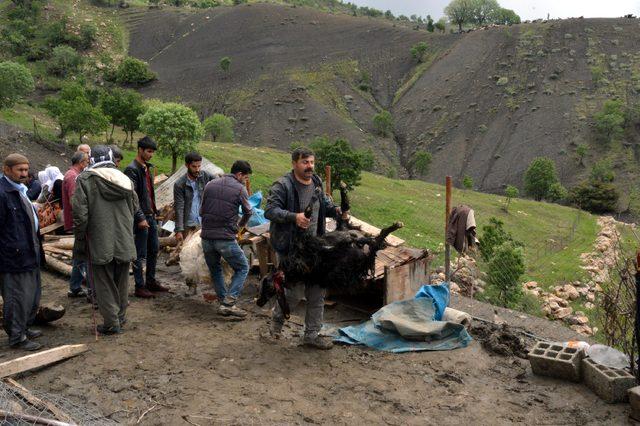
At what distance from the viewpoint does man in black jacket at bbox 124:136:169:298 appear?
6.39 metres

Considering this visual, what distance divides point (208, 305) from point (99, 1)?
285 feet

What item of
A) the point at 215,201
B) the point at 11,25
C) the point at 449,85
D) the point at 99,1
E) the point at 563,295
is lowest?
the point at 563,295

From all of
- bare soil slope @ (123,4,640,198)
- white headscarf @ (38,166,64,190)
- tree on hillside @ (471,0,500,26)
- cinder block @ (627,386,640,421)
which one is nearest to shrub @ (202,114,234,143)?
bare soil slope @ (123,4,640,198)

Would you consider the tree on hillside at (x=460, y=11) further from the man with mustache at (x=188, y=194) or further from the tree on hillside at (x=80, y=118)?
the man with mustache at (x=188, y=194)

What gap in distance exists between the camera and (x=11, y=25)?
68312 millimetres

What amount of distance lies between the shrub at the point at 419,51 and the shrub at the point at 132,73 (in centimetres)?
3163

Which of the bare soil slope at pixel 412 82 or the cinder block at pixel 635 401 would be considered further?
the bare soil slope at pixel 412 82

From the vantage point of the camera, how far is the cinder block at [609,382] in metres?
4.48

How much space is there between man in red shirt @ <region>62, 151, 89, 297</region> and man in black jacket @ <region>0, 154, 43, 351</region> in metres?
1.06

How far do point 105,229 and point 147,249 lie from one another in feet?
5.05

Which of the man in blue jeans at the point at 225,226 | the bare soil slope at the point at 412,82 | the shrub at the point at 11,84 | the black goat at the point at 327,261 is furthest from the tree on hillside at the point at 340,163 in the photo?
the bare soil slope at the point at 412,82

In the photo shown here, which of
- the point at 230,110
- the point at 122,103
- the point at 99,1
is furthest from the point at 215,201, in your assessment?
the point at 99,1

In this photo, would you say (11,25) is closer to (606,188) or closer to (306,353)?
(606,188)

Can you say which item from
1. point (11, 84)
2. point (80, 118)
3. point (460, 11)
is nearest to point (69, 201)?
point (80, 118)
